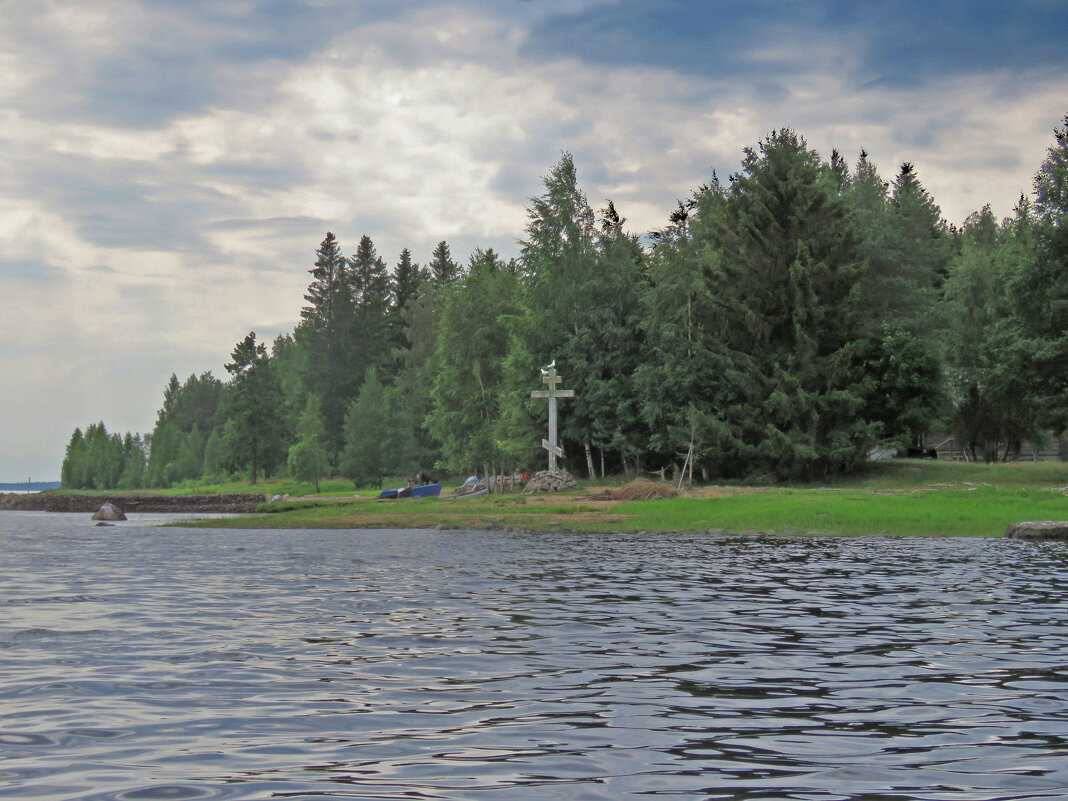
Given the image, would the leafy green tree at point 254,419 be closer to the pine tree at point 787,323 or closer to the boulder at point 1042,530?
the pine tree at point 787,323

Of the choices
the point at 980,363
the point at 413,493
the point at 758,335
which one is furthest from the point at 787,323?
the point at 413,493

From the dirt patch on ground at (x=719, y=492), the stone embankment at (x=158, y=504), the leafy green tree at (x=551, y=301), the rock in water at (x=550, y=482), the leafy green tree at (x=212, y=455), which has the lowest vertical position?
the stone embankment at (x=158, y=504)

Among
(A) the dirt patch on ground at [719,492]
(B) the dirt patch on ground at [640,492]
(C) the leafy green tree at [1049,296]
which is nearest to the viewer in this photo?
(A) the dirt patch on ground at [719,492]

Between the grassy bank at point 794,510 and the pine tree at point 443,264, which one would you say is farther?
the pine tree at point 443,264

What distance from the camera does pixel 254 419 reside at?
395 ft

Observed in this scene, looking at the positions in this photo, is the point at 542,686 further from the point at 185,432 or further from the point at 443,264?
the point at 185,432

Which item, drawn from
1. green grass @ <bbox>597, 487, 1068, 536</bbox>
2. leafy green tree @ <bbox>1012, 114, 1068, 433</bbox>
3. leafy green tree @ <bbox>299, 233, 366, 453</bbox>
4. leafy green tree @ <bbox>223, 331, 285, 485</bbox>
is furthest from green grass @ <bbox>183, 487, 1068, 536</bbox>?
leafy green tree @ <bbox>299, 233, 366, 453</bbox>

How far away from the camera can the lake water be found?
6.28m

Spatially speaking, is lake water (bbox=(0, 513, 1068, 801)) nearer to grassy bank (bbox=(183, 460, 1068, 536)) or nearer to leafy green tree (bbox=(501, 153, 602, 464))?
grassy bank (bbox=(183, 460, 1068, 536))

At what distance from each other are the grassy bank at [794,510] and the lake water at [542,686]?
39.9 ft

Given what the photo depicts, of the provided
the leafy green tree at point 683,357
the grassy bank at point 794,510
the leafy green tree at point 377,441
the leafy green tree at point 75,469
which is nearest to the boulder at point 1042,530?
the grassy bank at point 794,510

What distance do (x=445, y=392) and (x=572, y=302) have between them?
16.1 metres

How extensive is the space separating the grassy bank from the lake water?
12153 mm

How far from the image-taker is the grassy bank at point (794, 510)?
3256 cm
